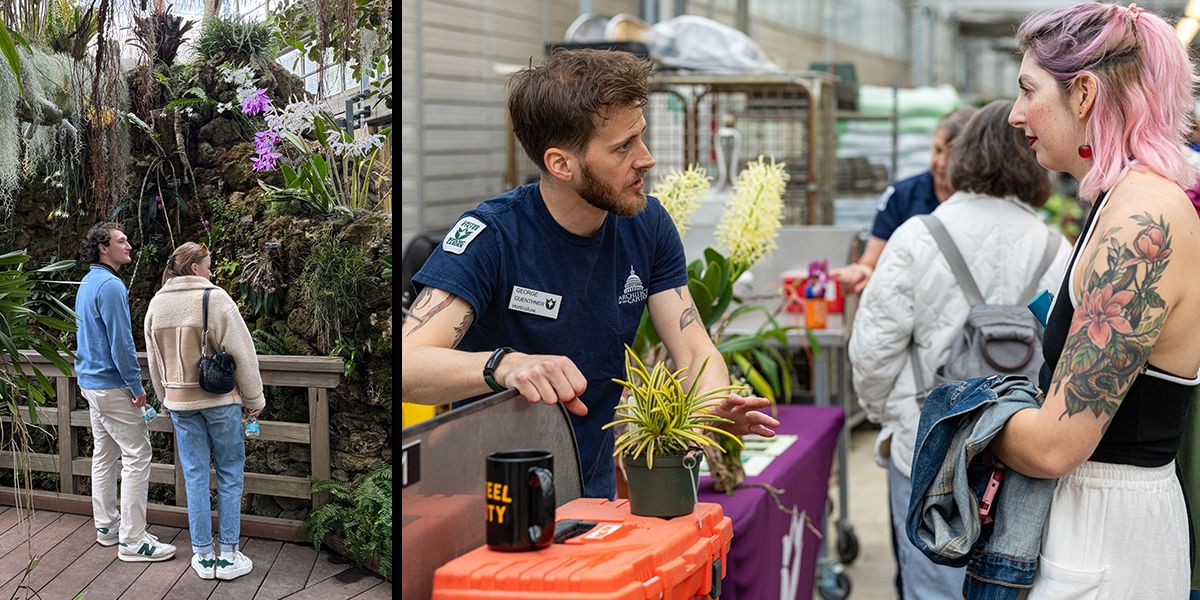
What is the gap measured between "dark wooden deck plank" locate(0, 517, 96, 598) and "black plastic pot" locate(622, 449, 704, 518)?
0.70 m

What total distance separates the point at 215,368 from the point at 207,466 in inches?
4.8

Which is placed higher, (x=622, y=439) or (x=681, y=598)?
(x=622, y=439)

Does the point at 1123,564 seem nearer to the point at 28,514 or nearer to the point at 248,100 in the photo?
the point at 248,100

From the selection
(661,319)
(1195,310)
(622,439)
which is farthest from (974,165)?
(622,439)

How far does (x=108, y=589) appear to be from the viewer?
148cm

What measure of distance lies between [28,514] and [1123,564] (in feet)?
5.11

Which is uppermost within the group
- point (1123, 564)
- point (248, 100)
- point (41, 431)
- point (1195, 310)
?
point (248, 100)

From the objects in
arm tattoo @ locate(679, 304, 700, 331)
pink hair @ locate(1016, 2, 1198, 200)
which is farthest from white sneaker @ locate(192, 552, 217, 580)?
pink hair @ locate(1016, 2, 1198, 200)

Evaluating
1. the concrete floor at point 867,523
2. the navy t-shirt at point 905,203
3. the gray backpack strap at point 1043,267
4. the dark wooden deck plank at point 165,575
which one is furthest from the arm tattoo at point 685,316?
the navy t-shirt at point 905,203

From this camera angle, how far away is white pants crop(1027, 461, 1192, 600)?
6.05 ft

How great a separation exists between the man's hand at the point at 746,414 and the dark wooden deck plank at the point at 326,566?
68cm

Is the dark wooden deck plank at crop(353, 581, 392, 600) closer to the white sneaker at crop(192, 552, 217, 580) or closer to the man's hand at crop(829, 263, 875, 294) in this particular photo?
the white sneaker at crop(192, 552, 217, 580)

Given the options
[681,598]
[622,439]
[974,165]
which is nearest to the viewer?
[681,598]

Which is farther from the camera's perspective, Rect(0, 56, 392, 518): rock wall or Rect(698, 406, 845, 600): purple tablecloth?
Rect(698, 406, 845, 600): purple tablecloth
